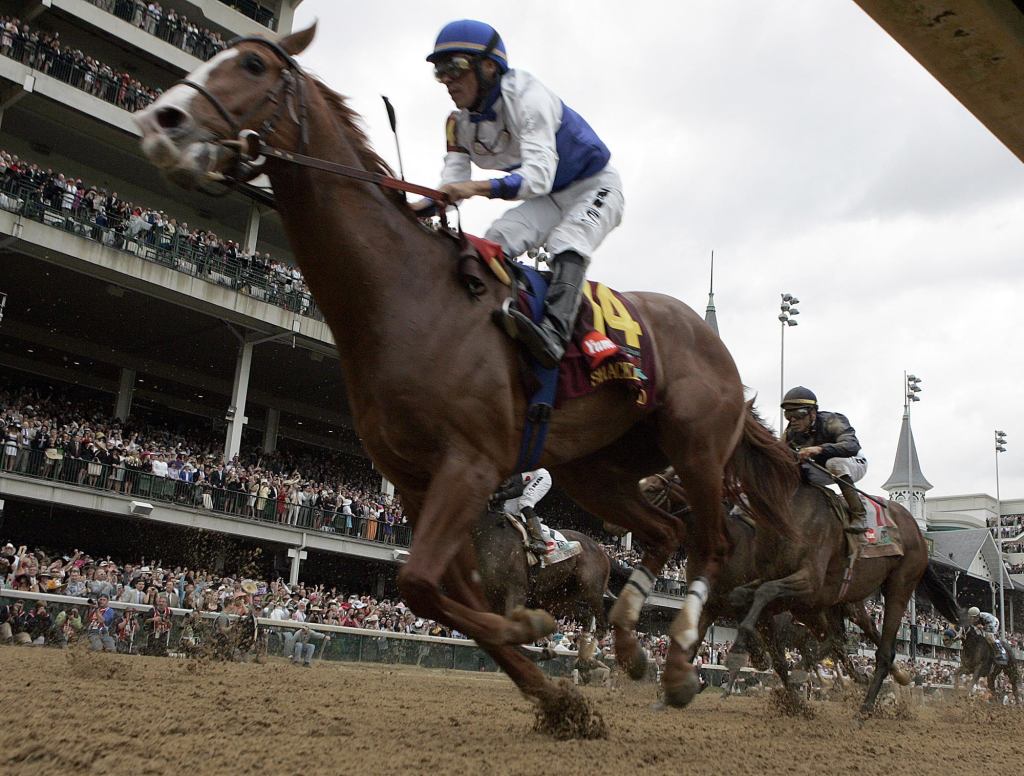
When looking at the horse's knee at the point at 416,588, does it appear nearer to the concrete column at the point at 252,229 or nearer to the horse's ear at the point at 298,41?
the horse's ear at the point at 298,41

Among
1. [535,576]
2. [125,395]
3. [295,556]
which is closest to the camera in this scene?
[535,576]

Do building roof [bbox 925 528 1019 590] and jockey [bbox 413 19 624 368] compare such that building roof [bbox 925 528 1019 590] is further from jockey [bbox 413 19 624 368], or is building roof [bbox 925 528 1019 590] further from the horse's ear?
the horse's ear

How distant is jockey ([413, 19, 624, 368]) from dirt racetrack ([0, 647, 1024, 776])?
1.82 metres

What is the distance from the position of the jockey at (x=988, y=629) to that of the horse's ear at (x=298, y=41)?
15.0 metres

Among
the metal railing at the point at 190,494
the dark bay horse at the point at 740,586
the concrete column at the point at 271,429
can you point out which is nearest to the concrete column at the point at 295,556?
the metal railing at the point at 190,494

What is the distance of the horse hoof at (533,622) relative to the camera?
402cm

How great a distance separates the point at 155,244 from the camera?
22.5 meters

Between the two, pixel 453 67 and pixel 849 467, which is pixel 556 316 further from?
pixel 849 467

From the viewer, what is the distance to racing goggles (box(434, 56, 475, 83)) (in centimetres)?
457

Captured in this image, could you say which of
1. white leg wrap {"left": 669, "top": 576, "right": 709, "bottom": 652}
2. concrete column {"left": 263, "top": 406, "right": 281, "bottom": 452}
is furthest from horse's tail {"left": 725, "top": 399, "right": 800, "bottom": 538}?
concrete column {"left": 263, "top": 406, "right": 281, "bottom": 452}

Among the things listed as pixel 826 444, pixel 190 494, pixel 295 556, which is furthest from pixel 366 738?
pixel 295 556

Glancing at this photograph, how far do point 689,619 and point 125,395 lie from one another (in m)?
26.6

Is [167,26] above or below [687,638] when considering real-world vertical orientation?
above

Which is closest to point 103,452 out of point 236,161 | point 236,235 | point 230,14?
point 236,235
